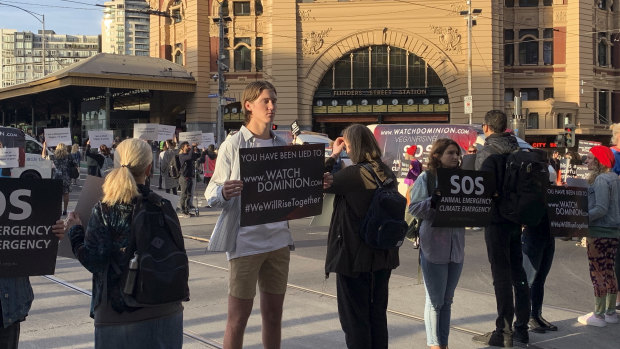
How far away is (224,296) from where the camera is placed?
311 inches

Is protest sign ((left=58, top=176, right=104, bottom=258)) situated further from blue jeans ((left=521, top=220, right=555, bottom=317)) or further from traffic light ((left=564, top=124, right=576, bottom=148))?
traffic light ((left=564, top=124, right=576, bottom=148))

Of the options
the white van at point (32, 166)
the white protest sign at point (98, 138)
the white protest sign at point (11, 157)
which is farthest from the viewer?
the white protest sign at point (98, 138)

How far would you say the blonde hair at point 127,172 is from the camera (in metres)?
3.64

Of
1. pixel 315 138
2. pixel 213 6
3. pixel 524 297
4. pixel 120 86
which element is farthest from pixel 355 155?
pixel 213 6

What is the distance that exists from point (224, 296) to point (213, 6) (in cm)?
4037

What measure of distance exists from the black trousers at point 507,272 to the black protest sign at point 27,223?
3.64 m

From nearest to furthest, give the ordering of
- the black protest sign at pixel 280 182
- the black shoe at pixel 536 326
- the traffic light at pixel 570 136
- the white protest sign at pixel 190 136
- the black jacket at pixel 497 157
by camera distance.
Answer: the black protest sign at pixel 280 182, the black jacket at pixel 497 157, the black shoe at pixel 536 326, the white protest sign at pixel 190 136, the traffic light at pixel 570 136

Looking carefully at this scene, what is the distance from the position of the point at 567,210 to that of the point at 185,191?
1153 cm

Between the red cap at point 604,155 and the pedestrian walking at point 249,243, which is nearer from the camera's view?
the pedestrian walking at point 249,243

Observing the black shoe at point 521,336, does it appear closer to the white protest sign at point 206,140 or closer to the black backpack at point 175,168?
the black backpack at point 175,168

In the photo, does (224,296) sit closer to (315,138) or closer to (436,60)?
(315,138)

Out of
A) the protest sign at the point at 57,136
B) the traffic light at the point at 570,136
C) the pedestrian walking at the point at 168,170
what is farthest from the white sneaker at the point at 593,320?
the traffic light at the point at 570,136

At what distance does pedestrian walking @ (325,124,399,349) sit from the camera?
472cm

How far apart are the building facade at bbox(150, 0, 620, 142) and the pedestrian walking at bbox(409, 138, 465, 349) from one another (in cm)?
3790
